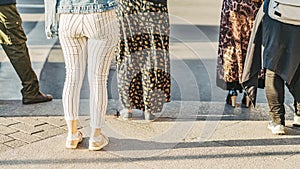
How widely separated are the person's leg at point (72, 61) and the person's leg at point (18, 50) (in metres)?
1.40

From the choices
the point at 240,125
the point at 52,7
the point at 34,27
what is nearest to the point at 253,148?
the point at 240,125

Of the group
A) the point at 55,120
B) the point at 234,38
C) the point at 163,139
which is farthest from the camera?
the point at 234,38

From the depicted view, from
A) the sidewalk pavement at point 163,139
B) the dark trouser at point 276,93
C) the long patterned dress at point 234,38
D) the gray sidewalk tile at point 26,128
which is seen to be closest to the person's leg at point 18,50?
the sidewalk pavement at point 163,139

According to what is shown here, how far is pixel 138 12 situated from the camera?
464cm

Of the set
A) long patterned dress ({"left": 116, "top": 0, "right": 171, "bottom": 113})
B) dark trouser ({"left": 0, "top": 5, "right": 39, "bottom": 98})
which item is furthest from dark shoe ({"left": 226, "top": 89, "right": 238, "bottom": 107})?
dark trouser ({"left": 0, "top": 5, "right": 39, "bottom": 98})

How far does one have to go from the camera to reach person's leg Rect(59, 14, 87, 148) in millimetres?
3879

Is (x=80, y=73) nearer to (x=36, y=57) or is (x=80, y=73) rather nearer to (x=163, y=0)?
(x=163, y=0)

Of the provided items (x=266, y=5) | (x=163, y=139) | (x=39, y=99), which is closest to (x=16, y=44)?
(x=39, y=99)

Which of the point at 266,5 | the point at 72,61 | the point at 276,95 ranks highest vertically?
the point at 266,5

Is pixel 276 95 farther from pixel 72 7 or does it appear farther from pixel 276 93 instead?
pixel 72 7

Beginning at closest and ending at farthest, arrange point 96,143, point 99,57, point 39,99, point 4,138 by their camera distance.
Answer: point 99,57 → point 96,143 → point 4,138 → point 39,99

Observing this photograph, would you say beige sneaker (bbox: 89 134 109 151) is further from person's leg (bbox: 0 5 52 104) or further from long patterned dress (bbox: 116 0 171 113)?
person's leg (bbox: 0 5 52 104)

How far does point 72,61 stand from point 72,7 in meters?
0.45

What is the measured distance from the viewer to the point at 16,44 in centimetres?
525
